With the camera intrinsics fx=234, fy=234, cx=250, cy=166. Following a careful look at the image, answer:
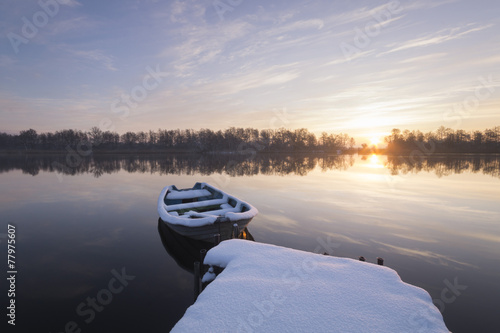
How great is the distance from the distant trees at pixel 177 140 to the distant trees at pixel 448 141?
149 ft

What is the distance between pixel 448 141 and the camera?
109 meters

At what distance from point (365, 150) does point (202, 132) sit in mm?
105937

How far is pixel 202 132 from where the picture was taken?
13612 centimetres

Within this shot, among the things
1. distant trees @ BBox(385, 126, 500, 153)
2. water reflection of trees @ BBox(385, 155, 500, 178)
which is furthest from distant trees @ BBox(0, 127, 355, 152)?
water reflection of trees @ BBox(385, 155, 500, 178)

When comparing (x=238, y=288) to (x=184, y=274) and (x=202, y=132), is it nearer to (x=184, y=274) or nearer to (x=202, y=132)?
(x=184, y=274)

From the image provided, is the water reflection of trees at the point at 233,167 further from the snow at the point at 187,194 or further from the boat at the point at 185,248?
the boat at the point at 185,248

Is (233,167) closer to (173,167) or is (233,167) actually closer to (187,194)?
(173,167)

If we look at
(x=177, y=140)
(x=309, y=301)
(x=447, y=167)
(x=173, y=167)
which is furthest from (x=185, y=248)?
(x=177, y=140)

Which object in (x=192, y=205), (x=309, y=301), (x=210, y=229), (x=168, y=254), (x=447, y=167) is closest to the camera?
(x=309, y=301)

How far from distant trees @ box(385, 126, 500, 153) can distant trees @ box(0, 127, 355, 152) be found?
4547cm

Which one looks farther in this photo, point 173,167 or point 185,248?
point 173,167

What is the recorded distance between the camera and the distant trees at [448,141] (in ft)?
344

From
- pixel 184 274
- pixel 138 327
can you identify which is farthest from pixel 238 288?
pixel 184 274

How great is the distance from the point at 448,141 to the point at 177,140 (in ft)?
441
